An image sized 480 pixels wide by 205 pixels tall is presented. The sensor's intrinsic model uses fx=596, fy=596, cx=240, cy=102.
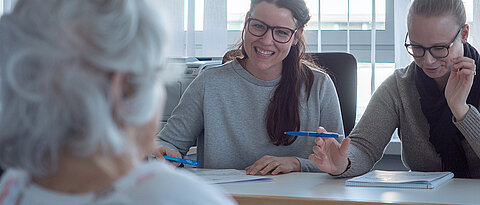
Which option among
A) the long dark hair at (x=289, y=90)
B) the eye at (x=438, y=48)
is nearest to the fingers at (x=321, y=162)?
the long dark hair at (x=289, y=90)

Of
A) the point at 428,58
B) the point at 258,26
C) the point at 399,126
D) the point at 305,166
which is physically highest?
the point at 258,26

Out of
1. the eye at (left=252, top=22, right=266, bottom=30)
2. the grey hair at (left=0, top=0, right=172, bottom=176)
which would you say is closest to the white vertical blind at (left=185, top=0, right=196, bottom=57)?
the eye at (left=252, top=22, right=266, bottom=30)

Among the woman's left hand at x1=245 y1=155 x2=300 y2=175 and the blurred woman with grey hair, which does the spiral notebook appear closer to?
the woman's left hand at x1=245 y1=155 x2=300 y2=175

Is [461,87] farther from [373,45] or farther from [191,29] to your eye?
[191,29]

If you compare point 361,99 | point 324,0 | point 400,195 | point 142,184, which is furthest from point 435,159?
point 142,184

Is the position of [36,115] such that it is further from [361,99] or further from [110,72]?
[361,99]

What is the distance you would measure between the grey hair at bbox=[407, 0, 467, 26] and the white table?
48 cm

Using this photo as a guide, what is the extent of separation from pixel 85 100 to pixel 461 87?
1445 millimetres

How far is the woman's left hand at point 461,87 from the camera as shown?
5.68ft

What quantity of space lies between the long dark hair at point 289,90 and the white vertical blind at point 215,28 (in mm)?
1027

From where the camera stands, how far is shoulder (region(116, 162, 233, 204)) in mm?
560

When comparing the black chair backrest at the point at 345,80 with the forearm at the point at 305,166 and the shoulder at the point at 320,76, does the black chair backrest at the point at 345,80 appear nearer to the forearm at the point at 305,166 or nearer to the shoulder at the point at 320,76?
the shoulder at the point at 320,76

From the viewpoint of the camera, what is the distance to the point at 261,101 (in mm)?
2080

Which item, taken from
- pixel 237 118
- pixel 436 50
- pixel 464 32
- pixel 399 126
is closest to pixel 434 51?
pixel 436 50
